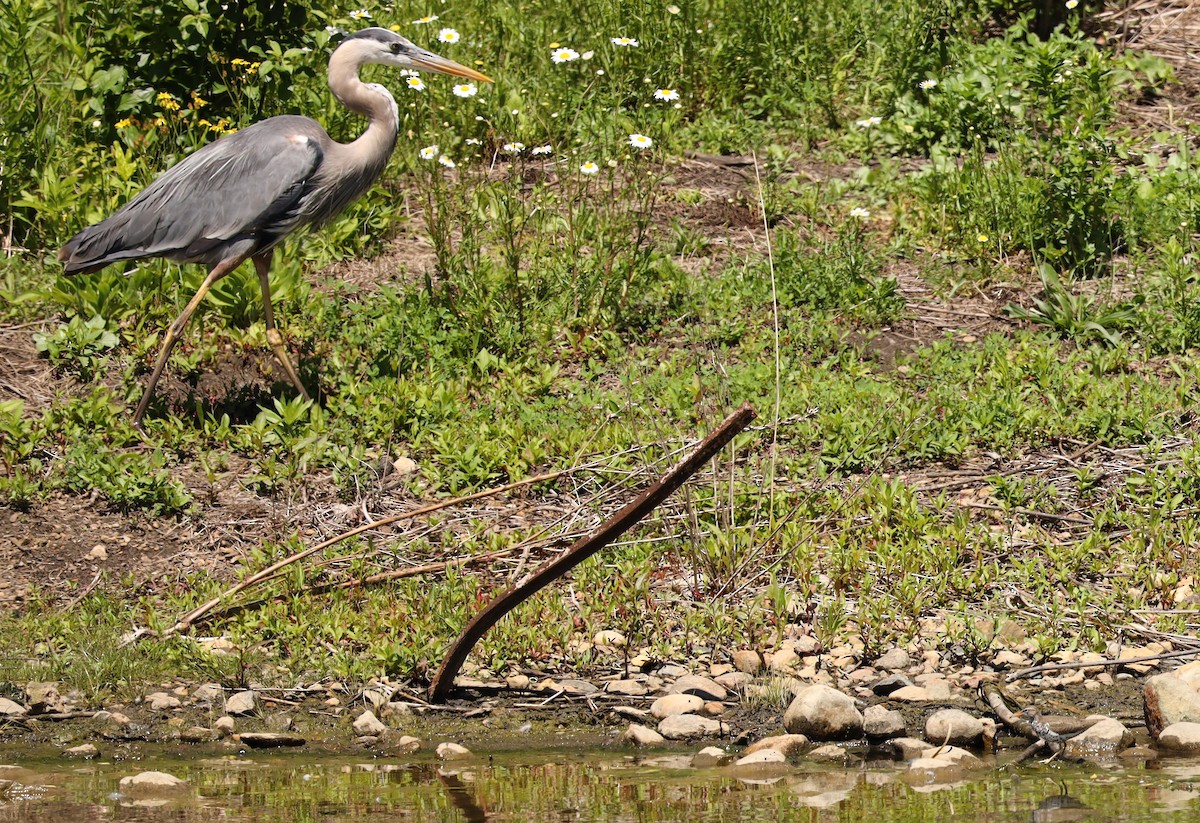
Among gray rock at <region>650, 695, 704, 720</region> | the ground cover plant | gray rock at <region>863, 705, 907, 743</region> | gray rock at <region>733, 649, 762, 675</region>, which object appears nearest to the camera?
gray rock at <region>863, 705, 907, 743</region>

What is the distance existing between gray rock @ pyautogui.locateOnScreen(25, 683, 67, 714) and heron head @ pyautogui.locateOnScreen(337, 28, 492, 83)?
135 inches

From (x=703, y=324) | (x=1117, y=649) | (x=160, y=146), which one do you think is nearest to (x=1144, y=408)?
(x=1117, y=649)

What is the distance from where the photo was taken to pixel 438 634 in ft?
15.4

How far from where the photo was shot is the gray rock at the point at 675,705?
4309 millimetres

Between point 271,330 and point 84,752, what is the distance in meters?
2.65

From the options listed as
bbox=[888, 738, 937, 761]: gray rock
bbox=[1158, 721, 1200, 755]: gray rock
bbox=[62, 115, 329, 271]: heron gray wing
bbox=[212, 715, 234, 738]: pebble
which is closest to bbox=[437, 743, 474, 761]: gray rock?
bbox=[212, 715, 234, 738]: pebble

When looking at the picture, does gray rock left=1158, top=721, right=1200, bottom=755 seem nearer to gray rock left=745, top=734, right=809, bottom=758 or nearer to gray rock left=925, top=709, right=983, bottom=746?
gray rock left=925, top=709, right=983, bottom=746

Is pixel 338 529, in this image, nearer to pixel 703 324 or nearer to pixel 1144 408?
pixel 703 324

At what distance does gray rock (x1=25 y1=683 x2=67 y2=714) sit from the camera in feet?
14.5

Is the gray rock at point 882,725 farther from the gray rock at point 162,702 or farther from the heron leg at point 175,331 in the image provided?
the heron leg at point 175,331

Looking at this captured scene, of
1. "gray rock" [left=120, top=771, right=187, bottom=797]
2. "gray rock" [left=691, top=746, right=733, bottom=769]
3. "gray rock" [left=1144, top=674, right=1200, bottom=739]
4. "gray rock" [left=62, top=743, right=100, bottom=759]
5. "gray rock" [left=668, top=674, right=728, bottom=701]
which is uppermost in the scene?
"gray rock" [left=1144, top=674, right=1200, bottom=739]

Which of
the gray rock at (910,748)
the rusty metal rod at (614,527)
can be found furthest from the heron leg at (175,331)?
the gray rock at (910,748)

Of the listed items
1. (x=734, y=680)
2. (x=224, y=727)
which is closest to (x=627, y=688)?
(x=734, y=680)

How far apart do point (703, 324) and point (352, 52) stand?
6.93ft
